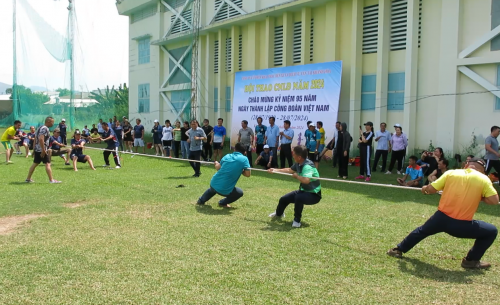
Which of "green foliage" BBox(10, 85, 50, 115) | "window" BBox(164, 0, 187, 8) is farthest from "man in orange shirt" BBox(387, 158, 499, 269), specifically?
"green foliage" BBox(10, 85, 50, 115)

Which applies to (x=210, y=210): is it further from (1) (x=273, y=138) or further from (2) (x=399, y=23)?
(2) (x=399, y=23)

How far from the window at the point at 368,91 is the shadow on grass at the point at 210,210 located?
10.4 m

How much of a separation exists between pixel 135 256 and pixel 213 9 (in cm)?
2139

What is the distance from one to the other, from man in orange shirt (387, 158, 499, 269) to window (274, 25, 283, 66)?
1674cm

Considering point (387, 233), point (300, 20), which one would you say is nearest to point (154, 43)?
point (300, 20)

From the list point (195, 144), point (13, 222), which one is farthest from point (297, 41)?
point (13, 222)

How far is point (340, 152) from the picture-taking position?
536 inches

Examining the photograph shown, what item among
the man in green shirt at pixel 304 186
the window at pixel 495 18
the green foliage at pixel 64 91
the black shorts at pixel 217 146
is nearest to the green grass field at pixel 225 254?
the man in green shirt at pixel 304 186

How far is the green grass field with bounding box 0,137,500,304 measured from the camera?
4762 mm

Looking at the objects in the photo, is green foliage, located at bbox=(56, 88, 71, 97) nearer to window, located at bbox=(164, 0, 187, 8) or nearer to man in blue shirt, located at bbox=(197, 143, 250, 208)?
window, located at bbox=(164, 0, 187, 8)

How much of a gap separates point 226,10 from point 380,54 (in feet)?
33.4

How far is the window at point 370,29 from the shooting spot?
17609 mm

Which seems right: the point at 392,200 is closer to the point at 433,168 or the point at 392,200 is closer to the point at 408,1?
the point at 433,168

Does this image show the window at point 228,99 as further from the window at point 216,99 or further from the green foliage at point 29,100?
the green foliage at point 29,100
